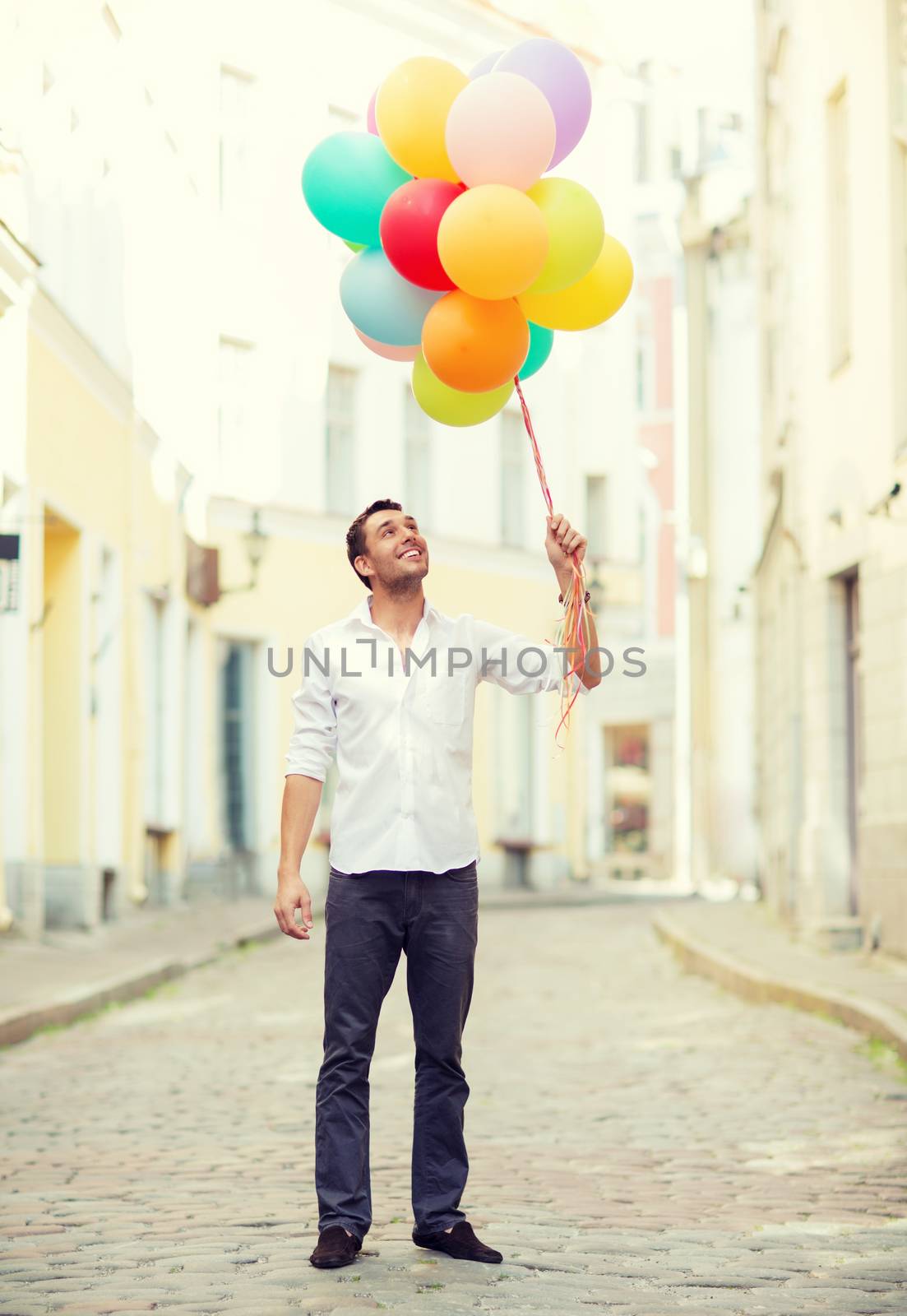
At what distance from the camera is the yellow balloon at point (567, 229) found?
5180 mm

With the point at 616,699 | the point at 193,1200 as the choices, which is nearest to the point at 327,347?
the point at 616,699

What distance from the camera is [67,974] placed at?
12.5 metres

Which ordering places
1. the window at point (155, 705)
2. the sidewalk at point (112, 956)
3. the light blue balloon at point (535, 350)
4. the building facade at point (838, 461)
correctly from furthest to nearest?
the window at point (155, 705)
the building facade at point (838, 461)
the sidewalk at point (112, 956)
the light blue balloon at point (535, 350)

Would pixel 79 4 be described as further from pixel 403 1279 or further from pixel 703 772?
pixel 703 772

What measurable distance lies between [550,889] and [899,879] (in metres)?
14.3

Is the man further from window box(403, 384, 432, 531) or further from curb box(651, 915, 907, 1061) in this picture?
window box(403, 384, 432, 531)

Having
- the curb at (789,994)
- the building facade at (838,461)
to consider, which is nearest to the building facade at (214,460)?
the building facade at (838,461)

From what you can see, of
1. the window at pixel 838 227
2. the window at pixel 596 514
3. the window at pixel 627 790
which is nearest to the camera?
the window at pixel 838 227

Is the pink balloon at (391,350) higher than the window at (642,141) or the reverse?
the reverse

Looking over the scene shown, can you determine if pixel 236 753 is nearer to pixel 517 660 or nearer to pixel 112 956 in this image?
pixel 112 956

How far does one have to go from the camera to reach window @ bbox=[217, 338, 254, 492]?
22.4 metres

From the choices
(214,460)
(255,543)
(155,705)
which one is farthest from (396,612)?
(214,460)

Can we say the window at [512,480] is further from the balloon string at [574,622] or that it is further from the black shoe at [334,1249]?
the black shoe at [334,1249]

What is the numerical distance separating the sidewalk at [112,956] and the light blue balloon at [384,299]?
208 inches
